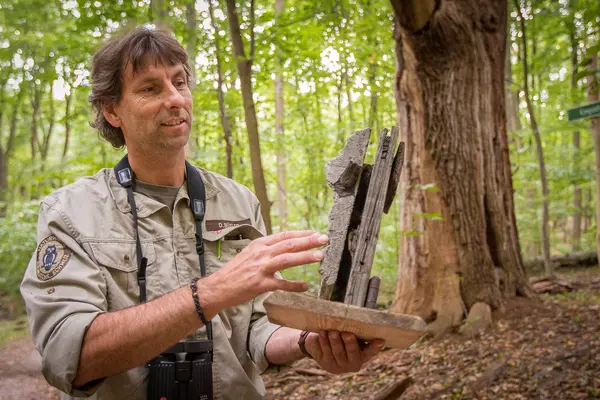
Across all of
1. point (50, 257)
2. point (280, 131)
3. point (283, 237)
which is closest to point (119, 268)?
point (50, 257)

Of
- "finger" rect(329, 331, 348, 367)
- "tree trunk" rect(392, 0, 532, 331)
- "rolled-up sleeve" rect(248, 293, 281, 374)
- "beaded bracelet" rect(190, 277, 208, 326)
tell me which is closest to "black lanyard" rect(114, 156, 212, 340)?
"rolled-up sleeve" rect(248, 293, 281, 374)

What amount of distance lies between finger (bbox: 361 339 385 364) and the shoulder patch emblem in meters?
1.23

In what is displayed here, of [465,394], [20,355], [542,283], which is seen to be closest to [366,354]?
[465,394]

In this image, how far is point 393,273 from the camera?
8.25 metres

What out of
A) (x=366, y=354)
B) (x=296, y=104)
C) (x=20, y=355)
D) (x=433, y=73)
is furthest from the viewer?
(x=296, y=104)

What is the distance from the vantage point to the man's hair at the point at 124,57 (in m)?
2.21

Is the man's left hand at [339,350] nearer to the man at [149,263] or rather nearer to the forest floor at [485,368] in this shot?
the man at [149,263]

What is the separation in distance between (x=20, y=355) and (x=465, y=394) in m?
5.50

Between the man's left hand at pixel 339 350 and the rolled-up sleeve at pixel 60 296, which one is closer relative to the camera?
the rolled-up sleeve at pixel 60 296

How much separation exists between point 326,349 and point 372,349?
19 cm

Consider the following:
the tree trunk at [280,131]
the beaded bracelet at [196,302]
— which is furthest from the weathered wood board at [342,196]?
the tree trunk at [280,131]

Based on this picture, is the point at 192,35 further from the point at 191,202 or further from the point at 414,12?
the point at 191,202

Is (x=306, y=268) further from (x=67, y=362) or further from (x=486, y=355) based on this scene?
(x=67, y=362)

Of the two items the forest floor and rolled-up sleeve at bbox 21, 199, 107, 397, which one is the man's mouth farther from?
the forest floor
